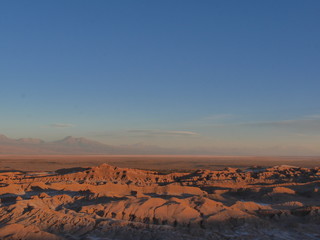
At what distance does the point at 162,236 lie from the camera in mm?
11531

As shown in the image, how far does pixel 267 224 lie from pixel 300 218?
2256mm

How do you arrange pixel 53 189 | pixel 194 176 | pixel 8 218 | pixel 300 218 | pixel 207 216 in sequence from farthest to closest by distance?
1. pixel 194 176
2. pixel 53 189
3. pixel 300 218
4. pixel 207 216
5. pixel 8 218

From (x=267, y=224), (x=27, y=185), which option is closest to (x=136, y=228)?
(x=267, y=224)

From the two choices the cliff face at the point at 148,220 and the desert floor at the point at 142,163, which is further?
the desert floor at the point at 142,163

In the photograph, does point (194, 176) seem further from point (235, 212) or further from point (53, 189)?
point (235, 212)

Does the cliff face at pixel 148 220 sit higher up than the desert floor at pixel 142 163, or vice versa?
the desert floor at pixel 142 163

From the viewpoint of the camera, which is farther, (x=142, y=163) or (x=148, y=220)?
(x=142, y=163)

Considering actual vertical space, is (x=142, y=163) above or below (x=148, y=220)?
above

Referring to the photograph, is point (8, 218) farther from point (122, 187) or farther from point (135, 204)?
point (122, 187)

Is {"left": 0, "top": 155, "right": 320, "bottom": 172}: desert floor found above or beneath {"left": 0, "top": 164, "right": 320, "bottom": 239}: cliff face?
above

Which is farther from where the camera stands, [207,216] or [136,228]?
[207,216]

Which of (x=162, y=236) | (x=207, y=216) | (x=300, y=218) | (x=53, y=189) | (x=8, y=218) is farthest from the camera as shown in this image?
(x=53, y=189)

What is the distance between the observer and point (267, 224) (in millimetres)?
13570

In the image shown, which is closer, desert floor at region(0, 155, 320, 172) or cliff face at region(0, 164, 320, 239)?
cliff face at region(0, 164, 320, 239)
